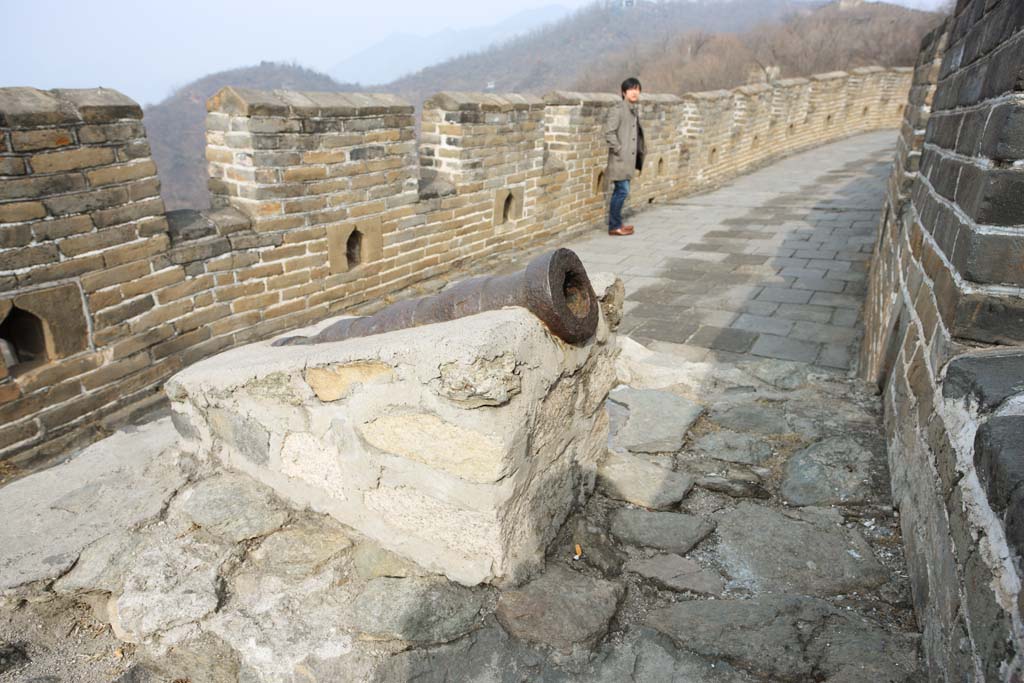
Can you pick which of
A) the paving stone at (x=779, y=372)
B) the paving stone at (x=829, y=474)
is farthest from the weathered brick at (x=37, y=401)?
the paving stone at (x=779, y=372)

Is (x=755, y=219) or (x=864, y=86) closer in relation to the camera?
(x=755, y=219)

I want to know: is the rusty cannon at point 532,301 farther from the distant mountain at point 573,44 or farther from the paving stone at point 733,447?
the distant mountain at point 573,44

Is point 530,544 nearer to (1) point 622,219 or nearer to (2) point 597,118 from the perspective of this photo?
(2) point 597,118

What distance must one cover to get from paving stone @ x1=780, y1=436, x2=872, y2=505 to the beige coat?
573cm

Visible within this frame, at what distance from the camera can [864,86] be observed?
17.8 metres

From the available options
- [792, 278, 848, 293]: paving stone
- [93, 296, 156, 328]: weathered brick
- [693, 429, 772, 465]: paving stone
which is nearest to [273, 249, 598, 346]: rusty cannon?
[693, 429, 772, 465]: paving stone

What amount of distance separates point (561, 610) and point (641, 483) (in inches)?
29.4

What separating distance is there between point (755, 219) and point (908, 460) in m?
7.39

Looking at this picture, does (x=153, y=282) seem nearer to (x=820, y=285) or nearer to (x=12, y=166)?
(x=12, y=166)

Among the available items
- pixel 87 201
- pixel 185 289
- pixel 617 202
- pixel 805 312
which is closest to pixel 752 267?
pixel 805 312

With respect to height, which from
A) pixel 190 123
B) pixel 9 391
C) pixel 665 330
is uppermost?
pixel 9 391

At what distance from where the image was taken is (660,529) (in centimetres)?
227

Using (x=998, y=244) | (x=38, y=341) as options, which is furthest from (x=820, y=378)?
(x=38, y=341)

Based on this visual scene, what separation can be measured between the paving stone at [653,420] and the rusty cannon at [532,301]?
38.5 inches
